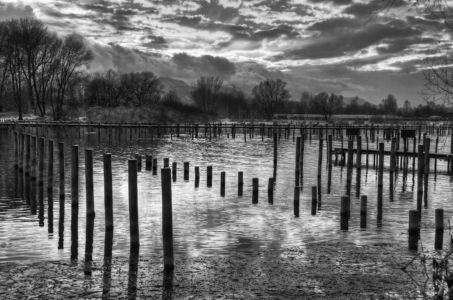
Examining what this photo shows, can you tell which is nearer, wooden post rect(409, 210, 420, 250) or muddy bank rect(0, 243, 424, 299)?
muddy bank rect(0, 243, 424, 299)

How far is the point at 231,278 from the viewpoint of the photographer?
11.1m

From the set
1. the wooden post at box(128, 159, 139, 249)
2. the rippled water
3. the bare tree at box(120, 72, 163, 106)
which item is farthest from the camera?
the bare tree at box(120, 72, 163, 106)

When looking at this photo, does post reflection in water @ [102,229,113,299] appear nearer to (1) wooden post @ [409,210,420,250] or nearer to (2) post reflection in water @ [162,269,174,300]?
(2) post reflection in water @ [162,269,174,300]

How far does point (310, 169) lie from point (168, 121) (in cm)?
9035

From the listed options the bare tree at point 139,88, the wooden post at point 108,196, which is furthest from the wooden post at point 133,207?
the bare tree at point 139,88

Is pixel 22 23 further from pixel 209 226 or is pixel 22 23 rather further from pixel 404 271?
pixel 404 271

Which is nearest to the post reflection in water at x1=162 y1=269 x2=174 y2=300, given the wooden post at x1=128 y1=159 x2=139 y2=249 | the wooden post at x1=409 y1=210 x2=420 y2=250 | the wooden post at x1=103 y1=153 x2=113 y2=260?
the wooden post at x1=128 y1=159 x2=139 y2=249

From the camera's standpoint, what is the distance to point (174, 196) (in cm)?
2297

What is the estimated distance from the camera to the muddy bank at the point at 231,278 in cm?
1016

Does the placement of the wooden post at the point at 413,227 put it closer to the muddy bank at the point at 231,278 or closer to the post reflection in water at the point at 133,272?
the muddy bank at the point at 231,278

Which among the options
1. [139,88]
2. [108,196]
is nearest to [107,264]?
[108,196]

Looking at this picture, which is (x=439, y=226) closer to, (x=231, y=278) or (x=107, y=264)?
(x=231, y=278)

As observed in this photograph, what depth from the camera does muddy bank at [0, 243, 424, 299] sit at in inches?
400

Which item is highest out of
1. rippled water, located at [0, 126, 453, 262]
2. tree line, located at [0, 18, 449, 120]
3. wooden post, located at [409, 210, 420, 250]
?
tree line, located at [0, 18, 449, 120]
